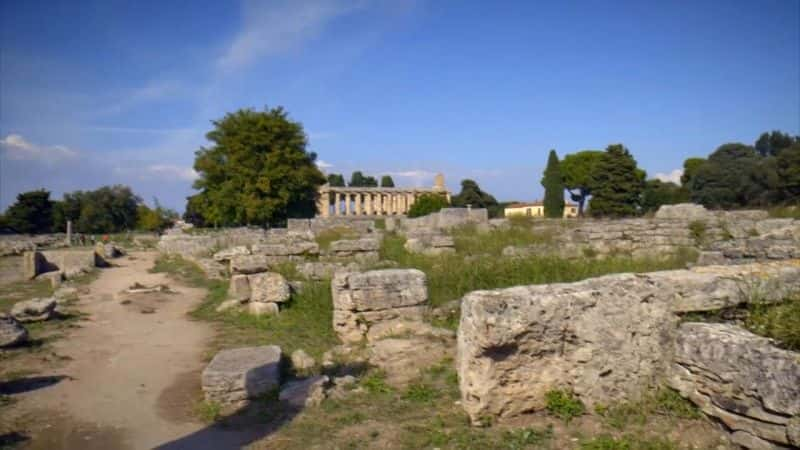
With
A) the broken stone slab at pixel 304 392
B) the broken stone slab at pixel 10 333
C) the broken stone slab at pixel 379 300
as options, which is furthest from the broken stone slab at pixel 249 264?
the broken stone slab at pixel 304 392

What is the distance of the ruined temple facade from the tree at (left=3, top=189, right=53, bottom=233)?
30.7 m

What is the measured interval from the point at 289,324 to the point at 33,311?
17.1ft

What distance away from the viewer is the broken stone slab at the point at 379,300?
7.81m

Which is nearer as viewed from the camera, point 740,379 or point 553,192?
point 740,379

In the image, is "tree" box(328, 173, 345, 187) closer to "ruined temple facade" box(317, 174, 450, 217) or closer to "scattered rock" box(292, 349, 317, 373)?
"ruined temple facade" box(317, 174, 450, 217)

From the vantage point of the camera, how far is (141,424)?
17.3 feet

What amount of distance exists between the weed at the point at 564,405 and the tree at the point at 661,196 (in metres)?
49.4

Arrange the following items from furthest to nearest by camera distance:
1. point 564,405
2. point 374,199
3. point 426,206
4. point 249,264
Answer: point 374,199, point 426,206, point 249,264, point 564,405

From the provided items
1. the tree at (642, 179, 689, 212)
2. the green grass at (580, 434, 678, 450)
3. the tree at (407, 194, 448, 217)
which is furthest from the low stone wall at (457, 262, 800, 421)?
the tree at (642, 179, 689, 212)

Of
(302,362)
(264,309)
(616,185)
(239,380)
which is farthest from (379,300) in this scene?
(616,185)

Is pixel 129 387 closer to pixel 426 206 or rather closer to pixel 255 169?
pixel 255 169

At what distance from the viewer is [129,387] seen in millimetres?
6438

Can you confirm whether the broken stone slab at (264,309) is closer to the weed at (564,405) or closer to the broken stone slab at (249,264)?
the broken stone slab at (249,264)

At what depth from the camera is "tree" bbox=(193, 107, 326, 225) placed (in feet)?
121
